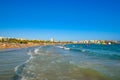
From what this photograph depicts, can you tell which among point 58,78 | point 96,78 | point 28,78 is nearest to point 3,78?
point 28,78

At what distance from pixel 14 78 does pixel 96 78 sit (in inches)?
221

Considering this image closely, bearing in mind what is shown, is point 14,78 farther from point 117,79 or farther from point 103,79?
point 117,79

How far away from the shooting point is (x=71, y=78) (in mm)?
14094

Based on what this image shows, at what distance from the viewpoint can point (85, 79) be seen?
1384 cm

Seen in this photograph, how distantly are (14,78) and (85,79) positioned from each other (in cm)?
473

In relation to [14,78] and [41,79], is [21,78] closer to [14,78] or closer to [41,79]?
[14,78]

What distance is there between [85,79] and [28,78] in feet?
12.6

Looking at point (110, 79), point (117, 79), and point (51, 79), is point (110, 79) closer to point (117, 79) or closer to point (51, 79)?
point (117, 79)

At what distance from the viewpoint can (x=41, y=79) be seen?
13.6 metres

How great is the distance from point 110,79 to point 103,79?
472 mm

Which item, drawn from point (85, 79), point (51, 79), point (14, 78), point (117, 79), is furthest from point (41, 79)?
point (117, 79)

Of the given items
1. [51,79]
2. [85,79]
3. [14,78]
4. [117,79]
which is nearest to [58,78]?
[51,79]

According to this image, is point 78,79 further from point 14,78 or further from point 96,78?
point 14,78

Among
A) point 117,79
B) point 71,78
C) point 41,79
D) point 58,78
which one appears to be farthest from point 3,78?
point 117,79
